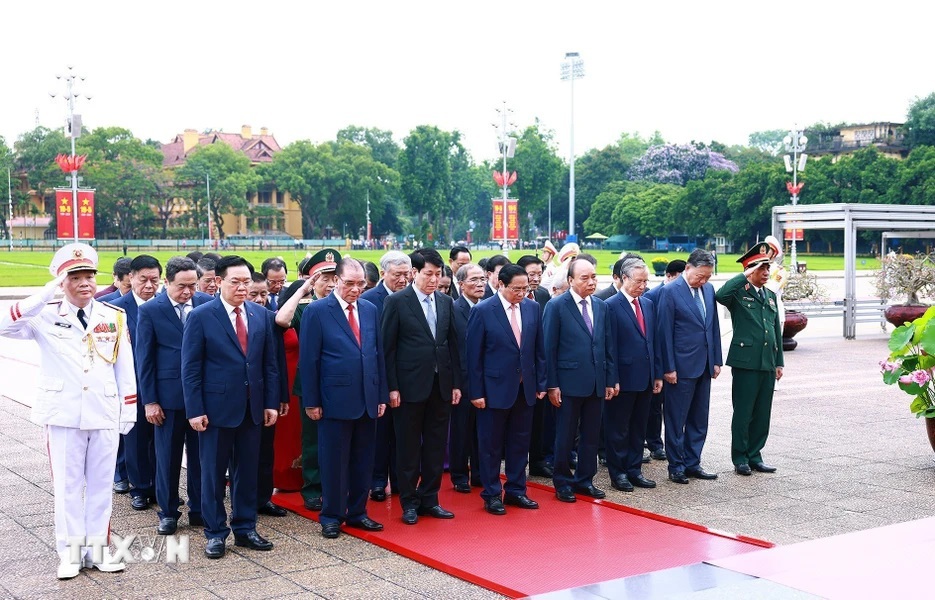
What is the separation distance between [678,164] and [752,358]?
80713 millimetres

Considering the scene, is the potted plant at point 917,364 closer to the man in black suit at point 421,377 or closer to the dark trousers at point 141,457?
the man in black suit at point 421,377

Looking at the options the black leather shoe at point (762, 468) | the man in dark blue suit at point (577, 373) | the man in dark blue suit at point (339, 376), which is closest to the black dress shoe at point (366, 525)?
the man in dark blue suit at point (339, 376)

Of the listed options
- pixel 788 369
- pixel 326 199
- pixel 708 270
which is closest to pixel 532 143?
pixel 326 199

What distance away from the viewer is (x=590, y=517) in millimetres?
6555

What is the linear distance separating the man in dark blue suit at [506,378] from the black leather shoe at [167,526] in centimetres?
206

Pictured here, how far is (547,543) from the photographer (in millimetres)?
5930

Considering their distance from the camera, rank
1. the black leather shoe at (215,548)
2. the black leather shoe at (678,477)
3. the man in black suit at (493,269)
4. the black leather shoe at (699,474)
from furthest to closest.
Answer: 1. the man in black suit at (493,269)
2. the black leather shoe at (699,474)
3. the black leather shoe at (678,477)
4. the black leather shoe at (215,548)

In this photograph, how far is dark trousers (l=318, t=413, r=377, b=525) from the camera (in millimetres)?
6109

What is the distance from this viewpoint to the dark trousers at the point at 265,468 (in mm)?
6617

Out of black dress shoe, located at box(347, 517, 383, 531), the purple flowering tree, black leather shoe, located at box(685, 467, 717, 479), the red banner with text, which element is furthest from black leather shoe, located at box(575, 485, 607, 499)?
the purple flowering tree

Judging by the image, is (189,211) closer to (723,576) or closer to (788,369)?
(788,369)

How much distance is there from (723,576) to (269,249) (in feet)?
245

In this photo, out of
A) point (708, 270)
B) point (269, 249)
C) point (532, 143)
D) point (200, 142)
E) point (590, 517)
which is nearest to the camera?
point (590, 517)

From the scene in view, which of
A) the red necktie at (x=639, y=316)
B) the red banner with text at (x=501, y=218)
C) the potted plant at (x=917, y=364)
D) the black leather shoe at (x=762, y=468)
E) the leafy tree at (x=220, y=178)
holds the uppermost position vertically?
the leafy tree at (x=220, y=178)
